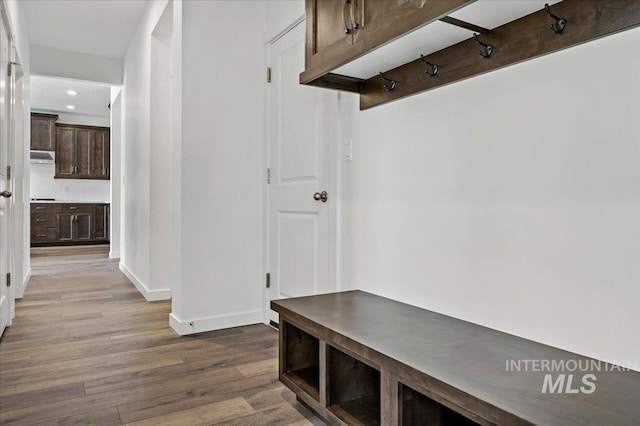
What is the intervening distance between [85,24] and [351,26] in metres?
4.09

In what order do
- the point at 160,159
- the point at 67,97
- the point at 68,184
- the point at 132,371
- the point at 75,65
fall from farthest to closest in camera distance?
the point at 68,184, the point at 67,97, the point at 75,65, the point at 160,159, the point at 132,371

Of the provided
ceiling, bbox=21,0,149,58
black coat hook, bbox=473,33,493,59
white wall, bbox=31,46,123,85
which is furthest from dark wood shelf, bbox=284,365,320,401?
white wall, bbox=31,46,123,85

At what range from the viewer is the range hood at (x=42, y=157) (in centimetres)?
805

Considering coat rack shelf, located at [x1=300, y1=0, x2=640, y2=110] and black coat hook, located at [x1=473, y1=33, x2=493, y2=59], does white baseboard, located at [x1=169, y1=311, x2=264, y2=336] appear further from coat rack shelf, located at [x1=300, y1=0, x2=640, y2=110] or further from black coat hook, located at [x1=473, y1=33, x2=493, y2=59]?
black coat hook, located at [x1=473, y1=33, x2=493, y2=59]

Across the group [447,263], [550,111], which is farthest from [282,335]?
[550,111]

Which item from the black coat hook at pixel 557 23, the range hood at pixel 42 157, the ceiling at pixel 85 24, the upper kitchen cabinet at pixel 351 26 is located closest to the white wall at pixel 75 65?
the ceiling at pixel 85 24

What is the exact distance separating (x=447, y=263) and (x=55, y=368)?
6.56ft

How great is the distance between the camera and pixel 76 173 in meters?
8.62

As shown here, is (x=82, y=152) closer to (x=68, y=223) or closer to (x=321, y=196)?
(x=68, y=223)

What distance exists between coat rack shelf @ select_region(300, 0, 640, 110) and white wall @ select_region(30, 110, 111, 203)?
336 inches

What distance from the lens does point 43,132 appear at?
8.23 metres

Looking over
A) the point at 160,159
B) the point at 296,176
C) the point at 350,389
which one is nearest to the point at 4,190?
the point at 160,159

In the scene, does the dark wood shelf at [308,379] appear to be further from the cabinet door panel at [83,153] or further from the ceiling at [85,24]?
the cabinet door panel at [83,153]

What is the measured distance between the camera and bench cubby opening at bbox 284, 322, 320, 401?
1.73 meters
